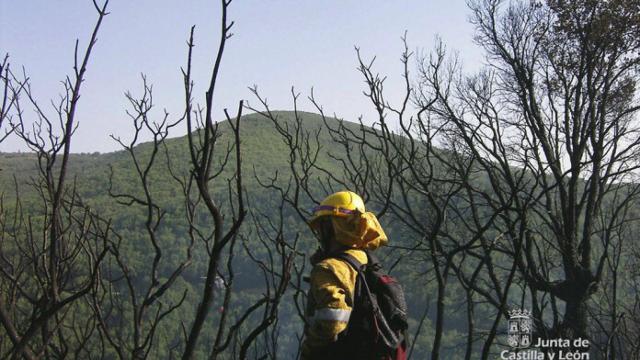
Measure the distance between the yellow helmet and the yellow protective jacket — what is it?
27 centimetres

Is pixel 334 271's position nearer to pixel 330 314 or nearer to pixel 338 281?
pixel 338 281

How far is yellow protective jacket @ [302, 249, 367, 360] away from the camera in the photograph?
2.33 m

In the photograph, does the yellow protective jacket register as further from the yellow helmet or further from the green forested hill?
the green forested hill

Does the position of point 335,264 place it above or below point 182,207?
below

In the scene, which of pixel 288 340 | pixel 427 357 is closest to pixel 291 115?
pixel 288 340

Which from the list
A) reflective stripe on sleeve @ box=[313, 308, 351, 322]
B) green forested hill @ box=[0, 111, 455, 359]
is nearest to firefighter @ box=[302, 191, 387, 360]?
reflective stripe on sleeve @ box=[313, 308, 351, 322]

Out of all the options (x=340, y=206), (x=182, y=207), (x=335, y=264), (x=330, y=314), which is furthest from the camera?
(x=182, y=207)

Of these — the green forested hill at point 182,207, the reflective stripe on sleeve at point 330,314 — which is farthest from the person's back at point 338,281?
the green forested hill at point 182,207

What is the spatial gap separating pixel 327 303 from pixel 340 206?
52 cm

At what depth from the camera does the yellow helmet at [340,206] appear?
107 inches

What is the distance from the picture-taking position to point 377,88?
5285 millimetres

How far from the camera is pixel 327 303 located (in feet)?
7.66

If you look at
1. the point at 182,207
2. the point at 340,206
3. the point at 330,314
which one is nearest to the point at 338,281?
the point at 330,314

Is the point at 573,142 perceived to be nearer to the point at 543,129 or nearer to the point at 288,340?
the point at 543,129
